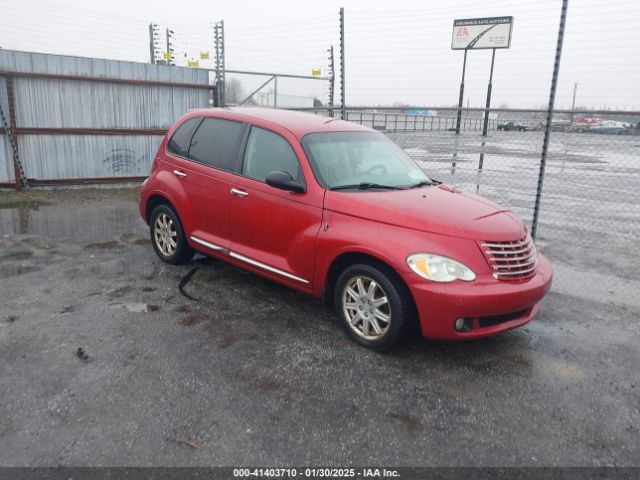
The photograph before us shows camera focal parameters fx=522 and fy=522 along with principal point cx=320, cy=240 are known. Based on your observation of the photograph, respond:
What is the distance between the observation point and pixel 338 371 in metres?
3.69

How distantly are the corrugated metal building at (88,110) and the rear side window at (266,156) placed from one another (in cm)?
656

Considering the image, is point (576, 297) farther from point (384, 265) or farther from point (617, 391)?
point (384, 265)

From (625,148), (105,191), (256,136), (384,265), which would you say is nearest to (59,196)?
(105,191)

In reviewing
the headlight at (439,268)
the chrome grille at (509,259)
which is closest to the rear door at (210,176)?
the headlight at (439,268)

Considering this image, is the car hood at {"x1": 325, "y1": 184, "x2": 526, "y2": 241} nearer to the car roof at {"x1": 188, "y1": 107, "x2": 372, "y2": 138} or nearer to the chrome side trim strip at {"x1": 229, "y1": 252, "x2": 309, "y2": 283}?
the chrome side trim strip at {"x1": 229, "y1": 252, "x2": 309, "y2": 283}

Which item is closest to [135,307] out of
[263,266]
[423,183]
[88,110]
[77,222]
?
[263,266]

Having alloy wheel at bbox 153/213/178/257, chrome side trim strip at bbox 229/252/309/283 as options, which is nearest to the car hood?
chrome side trim strip at bbox 229/252/309/283

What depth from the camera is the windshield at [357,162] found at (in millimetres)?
4457

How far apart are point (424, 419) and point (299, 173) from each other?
88.7 inches

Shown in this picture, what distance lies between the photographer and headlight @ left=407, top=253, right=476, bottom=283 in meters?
3.62

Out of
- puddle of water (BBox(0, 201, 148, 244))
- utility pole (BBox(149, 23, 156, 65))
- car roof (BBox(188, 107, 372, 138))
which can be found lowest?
puddle of water (BBox(0, 201, 148, 244))

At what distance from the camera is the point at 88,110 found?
33.2 feet

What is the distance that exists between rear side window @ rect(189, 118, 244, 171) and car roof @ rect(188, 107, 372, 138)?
98 mm

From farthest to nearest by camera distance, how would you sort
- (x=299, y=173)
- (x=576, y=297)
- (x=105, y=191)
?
(x=105, y=191), (x=576, y=297), (x=299, y=173)
